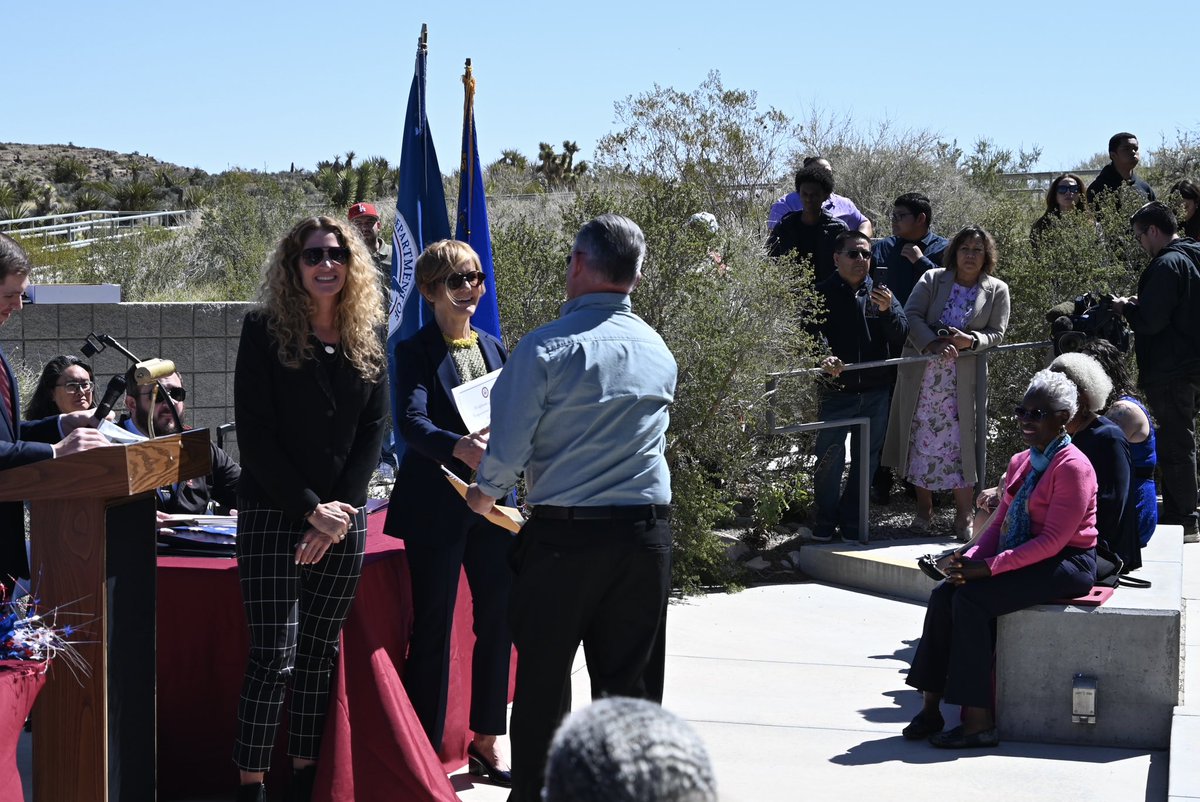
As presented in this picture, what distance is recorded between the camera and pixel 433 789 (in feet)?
13.6

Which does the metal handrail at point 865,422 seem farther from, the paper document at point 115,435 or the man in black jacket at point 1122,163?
the paper document at point 115,435

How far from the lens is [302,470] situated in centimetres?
397

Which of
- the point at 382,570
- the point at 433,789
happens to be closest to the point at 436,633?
the point at 382,570

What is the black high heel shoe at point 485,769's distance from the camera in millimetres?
4703

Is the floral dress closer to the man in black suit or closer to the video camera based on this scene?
the video camera

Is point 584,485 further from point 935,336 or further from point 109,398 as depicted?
point 935,336

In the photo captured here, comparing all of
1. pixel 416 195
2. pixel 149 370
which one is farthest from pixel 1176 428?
pixel 149 370

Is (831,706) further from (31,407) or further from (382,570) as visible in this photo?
(31,407)

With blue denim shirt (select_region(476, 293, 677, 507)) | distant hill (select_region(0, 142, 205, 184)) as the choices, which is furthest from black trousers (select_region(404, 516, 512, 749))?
distant hill (select_region(0, 142, 205, 184))

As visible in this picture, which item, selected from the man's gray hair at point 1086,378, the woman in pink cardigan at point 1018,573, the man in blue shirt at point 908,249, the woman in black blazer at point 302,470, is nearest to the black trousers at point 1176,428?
the man in blue shirt at point 908,249

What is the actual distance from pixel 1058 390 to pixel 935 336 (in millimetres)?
2695

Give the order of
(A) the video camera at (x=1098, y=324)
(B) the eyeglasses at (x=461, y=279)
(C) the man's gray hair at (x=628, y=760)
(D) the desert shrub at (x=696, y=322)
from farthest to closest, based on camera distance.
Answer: (A) the video camera at (x=1098, y=324), (D) the desert shrub at (x=696, y=322), (B) the eyeglasses at (x=461, y=279), (C) the man's gray hair at (x=628, y=760)

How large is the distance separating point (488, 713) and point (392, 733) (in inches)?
23.1

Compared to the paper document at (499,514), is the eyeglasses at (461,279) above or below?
above
